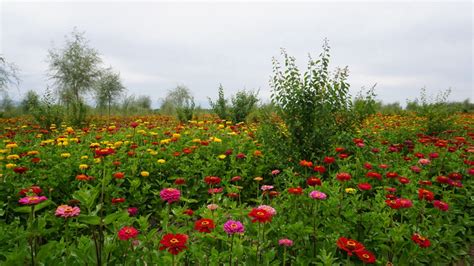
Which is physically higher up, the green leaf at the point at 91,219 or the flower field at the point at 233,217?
the green leaf at the point at 91,219

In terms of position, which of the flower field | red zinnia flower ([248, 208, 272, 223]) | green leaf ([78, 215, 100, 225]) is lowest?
the flower field

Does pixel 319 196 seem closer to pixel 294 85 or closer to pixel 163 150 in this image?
pixel 294 85

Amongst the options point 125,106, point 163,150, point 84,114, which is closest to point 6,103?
point 125,106

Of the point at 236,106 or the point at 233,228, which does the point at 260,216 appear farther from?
the point at 236,106

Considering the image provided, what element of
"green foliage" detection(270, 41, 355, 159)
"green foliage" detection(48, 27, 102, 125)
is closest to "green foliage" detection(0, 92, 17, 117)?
"green foliage" detection(48, 27, 102, 125)

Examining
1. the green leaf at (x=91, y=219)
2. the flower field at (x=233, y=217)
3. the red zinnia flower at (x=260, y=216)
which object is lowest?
the flower field at (x=233, y=217)

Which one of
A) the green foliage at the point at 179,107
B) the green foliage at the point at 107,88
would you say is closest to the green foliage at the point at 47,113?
the green foliage at the point at 179,107

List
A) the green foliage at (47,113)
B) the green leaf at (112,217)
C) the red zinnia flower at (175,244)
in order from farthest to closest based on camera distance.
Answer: the green foliage at (47,113) → the green leaf at (112,217) → the red zinnia flower at (175,244)

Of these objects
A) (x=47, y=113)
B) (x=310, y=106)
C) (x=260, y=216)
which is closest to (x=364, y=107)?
(x=310, y=106)

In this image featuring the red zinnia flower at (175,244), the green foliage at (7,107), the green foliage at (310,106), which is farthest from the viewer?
the green foliage at (7,107)

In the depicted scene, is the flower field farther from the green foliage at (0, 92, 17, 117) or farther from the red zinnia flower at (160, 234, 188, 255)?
the green foliage at (0, 92, 17, 117)

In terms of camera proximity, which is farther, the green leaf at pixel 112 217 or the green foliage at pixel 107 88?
the green foliage at pixel 107 88

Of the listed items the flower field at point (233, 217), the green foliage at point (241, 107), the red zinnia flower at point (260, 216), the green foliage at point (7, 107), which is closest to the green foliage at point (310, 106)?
the flower field at point (233, 217)

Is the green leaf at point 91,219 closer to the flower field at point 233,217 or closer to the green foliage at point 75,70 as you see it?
the flower field at point 233,217
